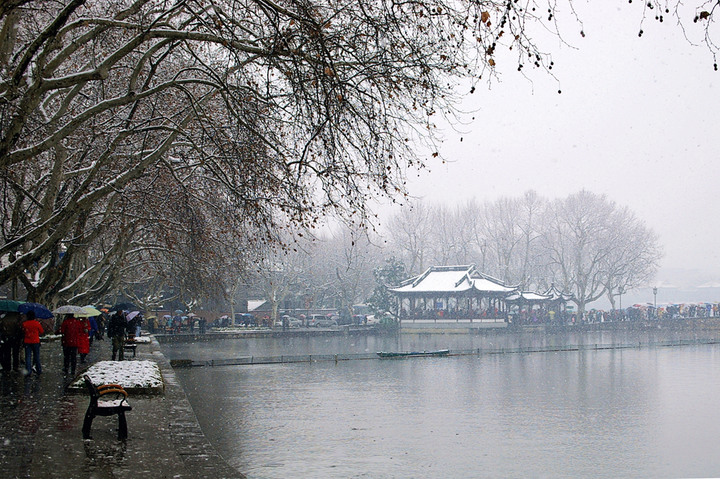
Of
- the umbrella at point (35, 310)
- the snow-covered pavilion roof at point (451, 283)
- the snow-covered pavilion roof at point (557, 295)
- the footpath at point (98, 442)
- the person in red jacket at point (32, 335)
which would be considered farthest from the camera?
the snow-covered pavilion roof at point (557, 295)

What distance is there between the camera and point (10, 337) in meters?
17.6

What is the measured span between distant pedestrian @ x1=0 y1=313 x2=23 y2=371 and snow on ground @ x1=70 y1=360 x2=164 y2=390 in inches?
110

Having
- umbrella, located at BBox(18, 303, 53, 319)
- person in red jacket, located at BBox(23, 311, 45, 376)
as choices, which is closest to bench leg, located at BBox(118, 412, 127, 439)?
person in red jacket, located at BBox(23, 311, 45, 376)

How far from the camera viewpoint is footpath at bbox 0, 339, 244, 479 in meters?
8.16

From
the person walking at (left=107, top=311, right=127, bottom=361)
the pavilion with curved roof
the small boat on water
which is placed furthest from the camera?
the pavilion with curved roof

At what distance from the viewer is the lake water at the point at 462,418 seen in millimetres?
12141

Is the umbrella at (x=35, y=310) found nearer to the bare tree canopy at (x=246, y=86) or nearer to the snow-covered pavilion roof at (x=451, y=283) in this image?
the bare tree canopy at (x=246, y=86)

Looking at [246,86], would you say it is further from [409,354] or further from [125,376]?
[409,354]

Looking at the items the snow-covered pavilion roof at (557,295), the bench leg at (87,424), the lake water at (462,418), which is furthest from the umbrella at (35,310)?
the snow-covered pavilion roof at (557,295)

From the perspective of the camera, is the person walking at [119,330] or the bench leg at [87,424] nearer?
the bench leg at [87,424]

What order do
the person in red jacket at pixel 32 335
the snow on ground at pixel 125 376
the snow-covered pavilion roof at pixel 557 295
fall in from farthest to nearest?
the snow-covered pavilion roof at pixel 557 295
the person in red jacket at pixel 32 335
the snow on ground at pixel 125 376

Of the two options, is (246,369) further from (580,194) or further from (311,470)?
(580,194)

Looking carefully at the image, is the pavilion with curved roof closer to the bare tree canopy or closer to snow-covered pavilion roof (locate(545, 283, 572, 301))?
snow-covered pavilion roof (locate(545, 283, 572, 301))

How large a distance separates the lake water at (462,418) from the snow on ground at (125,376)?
1431 mm
